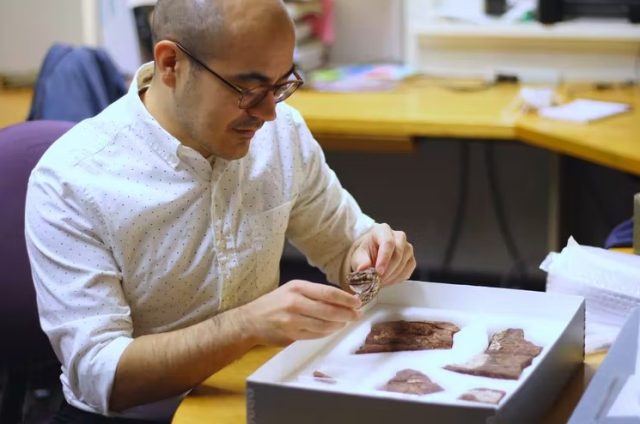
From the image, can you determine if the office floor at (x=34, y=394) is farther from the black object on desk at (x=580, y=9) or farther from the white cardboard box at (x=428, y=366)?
the black object on desk at (x=580, y=9)

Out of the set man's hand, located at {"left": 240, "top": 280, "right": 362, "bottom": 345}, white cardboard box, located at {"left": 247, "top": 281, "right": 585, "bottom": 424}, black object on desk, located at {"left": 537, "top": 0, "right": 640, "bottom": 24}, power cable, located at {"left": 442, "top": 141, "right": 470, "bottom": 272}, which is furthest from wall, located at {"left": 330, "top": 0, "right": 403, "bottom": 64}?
man's hand, located at {"left": 240, "top": 280, "right": 362, "bottom": 345}

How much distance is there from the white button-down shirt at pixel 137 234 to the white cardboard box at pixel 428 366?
0.90 feet

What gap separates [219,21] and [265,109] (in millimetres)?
138

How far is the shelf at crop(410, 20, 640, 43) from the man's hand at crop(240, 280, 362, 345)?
7.06 feet

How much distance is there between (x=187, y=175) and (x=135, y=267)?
15 cm

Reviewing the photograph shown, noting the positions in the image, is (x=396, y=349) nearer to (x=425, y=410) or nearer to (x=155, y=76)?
(x=425, y=410)

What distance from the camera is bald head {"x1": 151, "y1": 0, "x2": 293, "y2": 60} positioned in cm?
148

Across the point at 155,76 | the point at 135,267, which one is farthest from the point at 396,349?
the point at 155,76

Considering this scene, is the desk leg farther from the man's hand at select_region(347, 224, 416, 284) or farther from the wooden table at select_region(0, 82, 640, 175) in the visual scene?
the man's hand at select_region(347, 224, 416, 284)

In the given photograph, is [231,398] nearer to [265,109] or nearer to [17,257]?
[265,109]

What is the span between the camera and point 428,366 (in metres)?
1.31

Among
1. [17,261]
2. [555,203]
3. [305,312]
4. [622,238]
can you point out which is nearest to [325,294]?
[305,312]

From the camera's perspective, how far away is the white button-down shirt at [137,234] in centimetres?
147

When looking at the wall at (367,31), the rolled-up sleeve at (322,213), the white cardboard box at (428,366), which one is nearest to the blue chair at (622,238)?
the rolled-up sleeve at (322,213)
